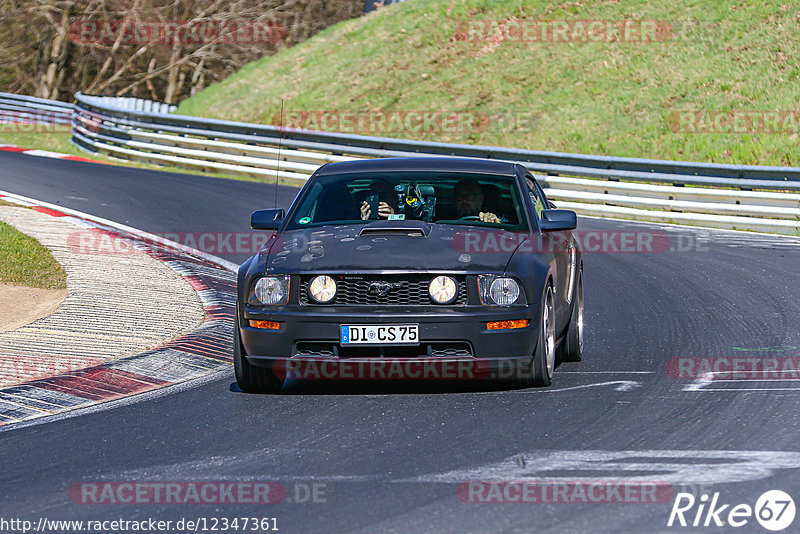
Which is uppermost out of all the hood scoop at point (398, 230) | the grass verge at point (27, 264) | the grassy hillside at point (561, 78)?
the grassy hillside at point (561, 78)

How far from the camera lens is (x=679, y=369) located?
29.2ft

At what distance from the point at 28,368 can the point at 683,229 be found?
13137 mm

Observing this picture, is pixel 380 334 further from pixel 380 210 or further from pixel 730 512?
pixel 730 512

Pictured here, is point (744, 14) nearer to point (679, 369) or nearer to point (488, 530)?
point (679, 369)

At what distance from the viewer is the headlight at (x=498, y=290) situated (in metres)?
7.86

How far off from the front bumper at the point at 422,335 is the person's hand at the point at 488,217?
4.00 feet

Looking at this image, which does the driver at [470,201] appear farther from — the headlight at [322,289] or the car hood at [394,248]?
the headlight at [322,289]

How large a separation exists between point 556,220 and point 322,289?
199 cm

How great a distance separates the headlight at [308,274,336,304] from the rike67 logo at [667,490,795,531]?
9.98 ft

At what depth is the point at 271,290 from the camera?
805 centimetres

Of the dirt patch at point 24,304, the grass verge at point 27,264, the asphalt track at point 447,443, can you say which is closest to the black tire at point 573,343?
the asphalt track at point 447,443

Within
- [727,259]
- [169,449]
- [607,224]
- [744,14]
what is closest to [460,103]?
[744,14]

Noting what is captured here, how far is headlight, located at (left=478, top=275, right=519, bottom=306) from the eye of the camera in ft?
25.8

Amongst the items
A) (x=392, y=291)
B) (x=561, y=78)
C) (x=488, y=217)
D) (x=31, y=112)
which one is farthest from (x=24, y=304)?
(x=561, y=78)
